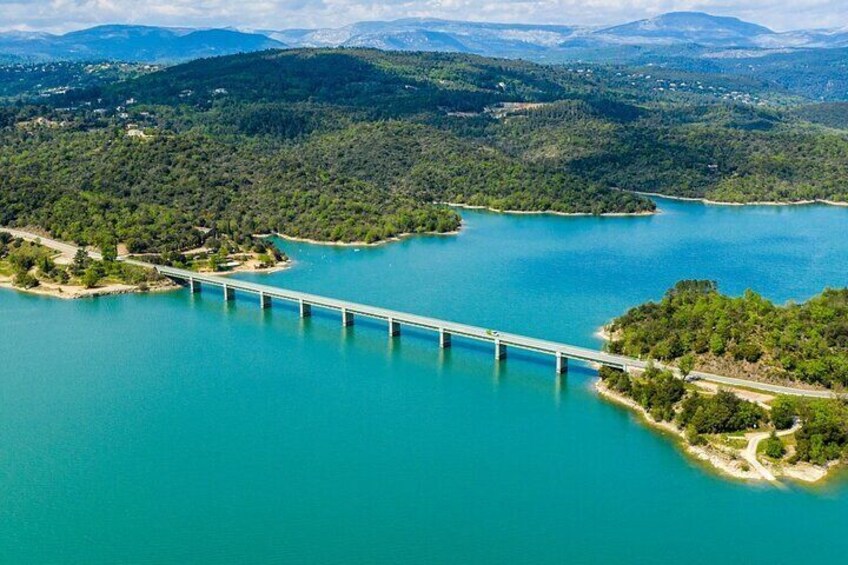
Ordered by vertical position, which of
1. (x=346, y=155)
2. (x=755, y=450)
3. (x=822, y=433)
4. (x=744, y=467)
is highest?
(x=346, y=155)

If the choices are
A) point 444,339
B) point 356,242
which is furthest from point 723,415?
point 356,242

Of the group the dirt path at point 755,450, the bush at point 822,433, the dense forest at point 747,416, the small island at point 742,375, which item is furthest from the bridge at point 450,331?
the dirt path at point 755,450

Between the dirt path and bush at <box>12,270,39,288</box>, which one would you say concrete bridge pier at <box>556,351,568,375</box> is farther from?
bush at <box>12,270,39,288</box>

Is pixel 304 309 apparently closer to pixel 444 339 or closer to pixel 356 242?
pixel 444 339

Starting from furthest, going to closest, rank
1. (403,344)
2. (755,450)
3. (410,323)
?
1. (410,323)
2. (403,344)
3. (755,450)

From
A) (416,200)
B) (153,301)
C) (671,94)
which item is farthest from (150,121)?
(671,94)

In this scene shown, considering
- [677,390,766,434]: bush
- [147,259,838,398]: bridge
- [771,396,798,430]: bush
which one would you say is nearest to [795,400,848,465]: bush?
[771,396,798,430]: bush

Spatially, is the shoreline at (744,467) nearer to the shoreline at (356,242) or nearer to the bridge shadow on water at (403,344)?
the bridge shadow on water at (403,344)
